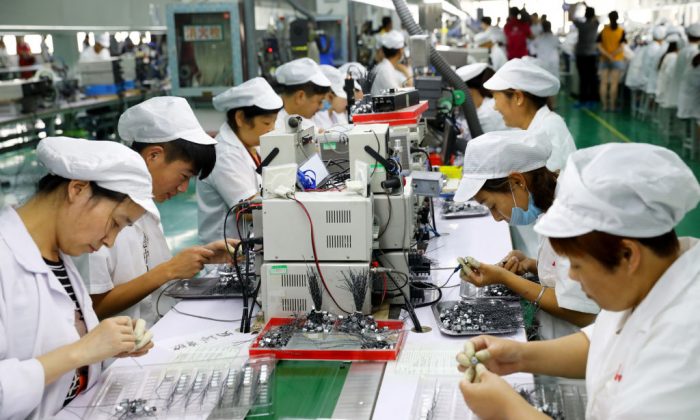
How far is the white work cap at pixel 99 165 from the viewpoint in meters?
1.71

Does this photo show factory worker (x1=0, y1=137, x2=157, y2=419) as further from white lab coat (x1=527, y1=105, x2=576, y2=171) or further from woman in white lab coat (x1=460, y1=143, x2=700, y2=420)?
white lab coat (x1=527, y1=105, x2=576, y2=171)

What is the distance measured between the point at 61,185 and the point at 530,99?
8.62 ft

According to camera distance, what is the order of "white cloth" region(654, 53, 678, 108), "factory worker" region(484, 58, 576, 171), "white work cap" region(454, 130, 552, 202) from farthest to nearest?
"white cloth" region(654, 53, 678, 108) → "factory worker" region(484, 58, 576, 171) → "white work cap" region(454, 130, 552, 202)

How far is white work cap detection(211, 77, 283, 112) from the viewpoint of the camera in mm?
3482

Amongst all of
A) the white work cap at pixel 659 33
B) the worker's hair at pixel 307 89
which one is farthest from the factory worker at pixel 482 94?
the white work cap at pixel 659 33

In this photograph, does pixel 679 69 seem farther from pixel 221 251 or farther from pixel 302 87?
pixel 221 251

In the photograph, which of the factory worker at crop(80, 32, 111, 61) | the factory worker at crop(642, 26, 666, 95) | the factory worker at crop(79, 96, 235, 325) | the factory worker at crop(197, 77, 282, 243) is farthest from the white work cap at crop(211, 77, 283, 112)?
the factory worker at crop(642, 26, 666, 95)

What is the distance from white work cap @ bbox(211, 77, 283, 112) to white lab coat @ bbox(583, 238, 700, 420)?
7.80ft

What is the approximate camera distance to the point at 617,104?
1316cm

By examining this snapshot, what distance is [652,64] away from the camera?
1046 centimetres

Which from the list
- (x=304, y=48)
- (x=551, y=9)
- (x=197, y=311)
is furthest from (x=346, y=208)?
(x=551, y=9)

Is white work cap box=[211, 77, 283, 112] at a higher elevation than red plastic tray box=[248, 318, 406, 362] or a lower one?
higher

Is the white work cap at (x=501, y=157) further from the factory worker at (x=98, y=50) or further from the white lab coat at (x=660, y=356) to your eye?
the factory worker at (x=98, y=50)

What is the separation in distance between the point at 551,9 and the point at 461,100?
14506 millimetres
